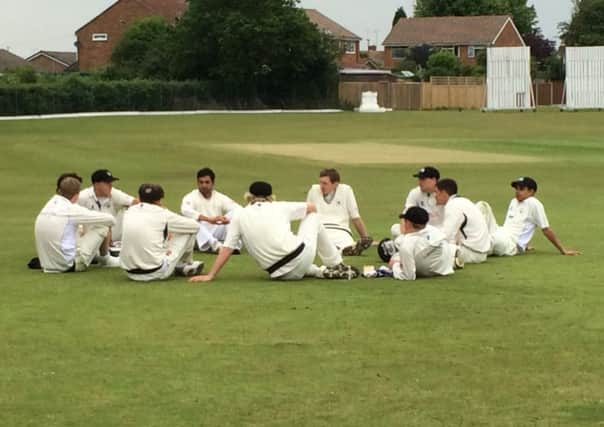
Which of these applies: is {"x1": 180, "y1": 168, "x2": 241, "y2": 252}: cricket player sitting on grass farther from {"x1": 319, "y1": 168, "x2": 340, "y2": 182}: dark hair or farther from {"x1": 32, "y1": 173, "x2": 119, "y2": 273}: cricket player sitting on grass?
{"x1": 32, "y1": 173, "x2": 119, "y2": 273}: cricket player sitting on grass

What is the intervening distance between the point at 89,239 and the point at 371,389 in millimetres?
7101

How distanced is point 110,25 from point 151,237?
117 m

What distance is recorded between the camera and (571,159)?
131 feet

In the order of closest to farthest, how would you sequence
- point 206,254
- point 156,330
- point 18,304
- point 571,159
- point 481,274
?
point 156,330
point 18,304
point 481,274
point 206,254
point 571,159

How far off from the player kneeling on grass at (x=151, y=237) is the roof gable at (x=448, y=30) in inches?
4892

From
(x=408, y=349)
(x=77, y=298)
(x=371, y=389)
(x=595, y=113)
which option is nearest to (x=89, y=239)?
(x=77, y=298)

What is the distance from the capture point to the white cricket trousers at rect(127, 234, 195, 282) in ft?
46.2

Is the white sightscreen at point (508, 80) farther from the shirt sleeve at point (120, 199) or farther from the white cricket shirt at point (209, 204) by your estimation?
the shirt sleeve at point (120, 199)

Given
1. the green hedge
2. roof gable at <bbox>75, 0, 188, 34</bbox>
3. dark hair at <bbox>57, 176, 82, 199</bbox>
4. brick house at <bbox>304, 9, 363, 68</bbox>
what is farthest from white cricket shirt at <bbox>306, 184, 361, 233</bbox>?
brick house at <bbox>304, 9, 363, 68</bbox>

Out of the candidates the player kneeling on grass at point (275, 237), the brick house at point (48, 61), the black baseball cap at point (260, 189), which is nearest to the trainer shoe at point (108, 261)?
the player kneeling on grass at point (275, 237)

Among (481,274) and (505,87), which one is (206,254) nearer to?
(481,274)

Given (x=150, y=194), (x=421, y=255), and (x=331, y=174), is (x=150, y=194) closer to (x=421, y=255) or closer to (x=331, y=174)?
(x=421, y=255)

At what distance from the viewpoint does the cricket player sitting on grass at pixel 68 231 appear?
14859 millimetres

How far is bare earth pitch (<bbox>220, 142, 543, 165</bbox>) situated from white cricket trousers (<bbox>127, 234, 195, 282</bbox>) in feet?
81.8
